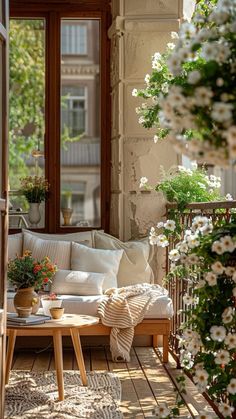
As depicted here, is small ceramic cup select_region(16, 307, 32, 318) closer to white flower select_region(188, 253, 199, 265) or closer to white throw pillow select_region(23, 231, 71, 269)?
white throw pillow select_region(23, 231, 71, 269)

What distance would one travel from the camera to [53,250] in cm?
736

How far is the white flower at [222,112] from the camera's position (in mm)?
2430

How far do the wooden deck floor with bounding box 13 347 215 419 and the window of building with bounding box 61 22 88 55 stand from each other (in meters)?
9.14

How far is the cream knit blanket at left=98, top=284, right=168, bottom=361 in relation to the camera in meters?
6.64

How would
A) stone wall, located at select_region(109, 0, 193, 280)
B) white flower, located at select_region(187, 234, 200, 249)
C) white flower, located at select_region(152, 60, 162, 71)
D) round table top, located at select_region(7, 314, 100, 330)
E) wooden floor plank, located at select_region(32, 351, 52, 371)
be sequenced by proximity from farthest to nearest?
stone wall, located at select_region(109, 0, 193, 280), wooden floor plank, located at select_region(32, 351, 52, 371), white flower, located at select_region(152, 60, 162, 71), round table top, located at select_region(7, 314, 100, 330), white flower, located at select_region(187, 234, 200, 249)

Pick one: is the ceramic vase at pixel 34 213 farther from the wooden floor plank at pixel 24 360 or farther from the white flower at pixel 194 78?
the white flower at pixel 194 78

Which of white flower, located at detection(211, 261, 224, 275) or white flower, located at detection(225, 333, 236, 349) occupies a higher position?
white flower, located at detection(211, 261, 224, 275)

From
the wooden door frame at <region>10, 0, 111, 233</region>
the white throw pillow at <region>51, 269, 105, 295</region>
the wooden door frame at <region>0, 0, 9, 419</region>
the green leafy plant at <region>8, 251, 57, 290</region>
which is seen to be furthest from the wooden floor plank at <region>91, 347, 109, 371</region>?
the wooden door frame at <region>0, 0, 9, 419</region>

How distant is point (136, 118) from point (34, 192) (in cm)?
112

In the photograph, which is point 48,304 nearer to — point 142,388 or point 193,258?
point 142,388

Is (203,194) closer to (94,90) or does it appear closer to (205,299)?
(205,299)

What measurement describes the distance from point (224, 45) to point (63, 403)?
3.16 meters

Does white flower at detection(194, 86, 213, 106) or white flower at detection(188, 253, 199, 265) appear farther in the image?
white flower at detection(188, 253, 199, 265)

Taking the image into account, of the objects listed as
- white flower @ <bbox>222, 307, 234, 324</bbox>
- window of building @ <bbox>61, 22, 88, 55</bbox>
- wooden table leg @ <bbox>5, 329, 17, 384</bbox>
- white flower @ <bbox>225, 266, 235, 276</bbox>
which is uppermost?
window of building @ <bbox>61, 22, 88, 55</bbox>
